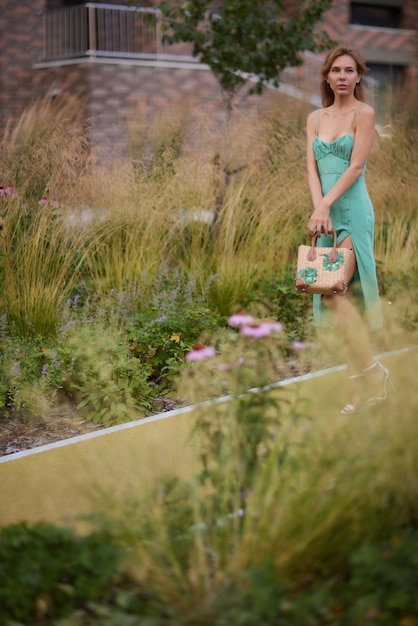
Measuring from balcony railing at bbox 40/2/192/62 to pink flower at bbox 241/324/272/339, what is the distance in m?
15.9

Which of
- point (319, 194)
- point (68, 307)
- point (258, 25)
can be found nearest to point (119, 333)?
point (68, 307)

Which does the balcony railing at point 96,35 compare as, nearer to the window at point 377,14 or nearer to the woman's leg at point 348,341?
the window at point 377,14

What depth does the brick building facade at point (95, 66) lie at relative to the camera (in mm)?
17500

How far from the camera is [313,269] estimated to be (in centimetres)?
450

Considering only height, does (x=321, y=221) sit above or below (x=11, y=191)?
above

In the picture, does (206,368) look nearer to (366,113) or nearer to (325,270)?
(325,270)

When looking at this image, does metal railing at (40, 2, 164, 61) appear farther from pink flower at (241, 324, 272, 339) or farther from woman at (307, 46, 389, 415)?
pink flower at (241, 324, 272, 339)

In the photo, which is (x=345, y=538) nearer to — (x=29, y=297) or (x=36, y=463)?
(x=36, y=463)

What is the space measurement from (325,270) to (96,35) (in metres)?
15.8

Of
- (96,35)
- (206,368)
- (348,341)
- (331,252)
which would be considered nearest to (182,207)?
(206,368)

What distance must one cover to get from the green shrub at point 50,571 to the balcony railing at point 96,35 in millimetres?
16467

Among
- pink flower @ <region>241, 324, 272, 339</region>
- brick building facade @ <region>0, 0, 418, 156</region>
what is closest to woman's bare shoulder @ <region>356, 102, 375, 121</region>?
pink flower @ <region>241, 324, 272, 339</region>

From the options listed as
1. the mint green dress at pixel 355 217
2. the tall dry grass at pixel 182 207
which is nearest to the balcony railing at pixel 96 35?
the tall dry grass at pixel 182 207

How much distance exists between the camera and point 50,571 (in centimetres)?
231
